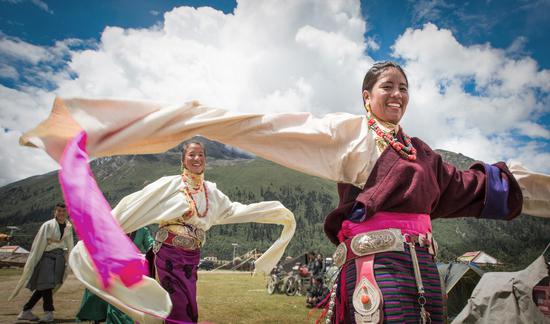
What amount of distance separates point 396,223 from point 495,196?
0.85 m

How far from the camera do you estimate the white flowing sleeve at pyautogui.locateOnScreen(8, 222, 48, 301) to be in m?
7.86

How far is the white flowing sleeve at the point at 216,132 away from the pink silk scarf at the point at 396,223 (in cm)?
26

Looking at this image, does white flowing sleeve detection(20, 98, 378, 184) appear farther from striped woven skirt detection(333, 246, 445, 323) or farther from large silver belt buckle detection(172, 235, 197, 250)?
large silver belt buckle detection(172, 235, 197, 250)

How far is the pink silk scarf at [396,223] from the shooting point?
6.88 feet

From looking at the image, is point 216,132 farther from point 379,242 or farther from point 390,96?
point 390,96

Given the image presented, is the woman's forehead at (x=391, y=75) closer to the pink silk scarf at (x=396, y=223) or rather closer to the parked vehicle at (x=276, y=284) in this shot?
the pink silk scarf at (x=396, y=223)

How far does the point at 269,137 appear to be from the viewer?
215 centimetres

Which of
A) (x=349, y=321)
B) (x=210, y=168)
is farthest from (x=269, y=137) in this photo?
(x=210, y=168)

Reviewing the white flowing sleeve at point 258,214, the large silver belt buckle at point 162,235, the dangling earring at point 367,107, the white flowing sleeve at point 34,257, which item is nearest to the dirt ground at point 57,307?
the white flowing sleeve at point 34,257

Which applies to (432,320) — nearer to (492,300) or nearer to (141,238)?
(492,300)

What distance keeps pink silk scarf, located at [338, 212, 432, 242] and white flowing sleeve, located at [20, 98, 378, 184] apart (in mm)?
259

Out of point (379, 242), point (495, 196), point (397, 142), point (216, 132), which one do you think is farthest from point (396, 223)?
point (216, 132)

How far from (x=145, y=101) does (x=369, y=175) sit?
131 centimetres

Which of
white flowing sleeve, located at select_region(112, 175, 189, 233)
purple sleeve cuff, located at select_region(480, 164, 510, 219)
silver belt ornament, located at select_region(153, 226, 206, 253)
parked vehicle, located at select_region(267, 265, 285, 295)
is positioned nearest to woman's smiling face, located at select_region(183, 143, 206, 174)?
white flowing sleeve, located at select_region(112, 175, 189, 233)
